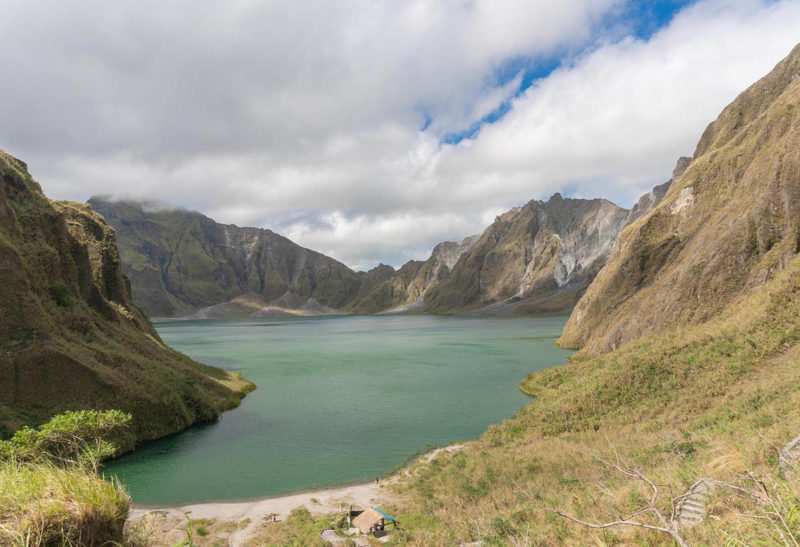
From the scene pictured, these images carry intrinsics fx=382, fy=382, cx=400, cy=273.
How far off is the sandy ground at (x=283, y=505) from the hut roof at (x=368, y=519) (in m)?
2.57

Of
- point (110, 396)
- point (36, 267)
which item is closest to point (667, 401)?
point (110, 396)

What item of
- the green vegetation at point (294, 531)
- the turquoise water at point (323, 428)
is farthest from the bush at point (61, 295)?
the green vegetation at point (294, 531)

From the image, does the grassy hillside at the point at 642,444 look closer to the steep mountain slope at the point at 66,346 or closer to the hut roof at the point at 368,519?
the hut roof at the point at 368,519

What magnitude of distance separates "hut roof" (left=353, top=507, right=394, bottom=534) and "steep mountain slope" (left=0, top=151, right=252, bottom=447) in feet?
79.1

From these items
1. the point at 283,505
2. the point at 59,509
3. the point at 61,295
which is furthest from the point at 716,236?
the point at 61,295

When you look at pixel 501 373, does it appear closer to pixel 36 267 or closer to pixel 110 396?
pixel 110 396

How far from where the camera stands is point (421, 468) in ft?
83.1

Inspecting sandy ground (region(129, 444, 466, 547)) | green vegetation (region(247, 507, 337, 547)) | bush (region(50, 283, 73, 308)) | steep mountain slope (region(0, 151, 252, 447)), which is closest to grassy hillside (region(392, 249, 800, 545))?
sandy ground (region(129, 444, 466, 547))

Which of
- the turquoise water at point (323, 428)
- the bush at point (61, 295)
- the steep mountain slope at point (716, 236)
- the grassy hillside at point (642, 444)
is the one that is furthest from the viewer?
the steep mountain slope at point (716, 236)

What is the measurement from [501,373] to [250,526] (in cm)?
4415

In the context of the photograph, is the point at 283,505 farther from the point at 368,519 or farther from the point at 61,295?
the point at 61,295

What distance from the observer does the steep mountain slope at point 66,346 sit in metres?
29.5

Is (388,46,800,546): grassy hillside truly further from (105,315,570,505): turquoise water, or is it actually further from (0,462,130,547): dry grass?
(0,462,130,547): dry grass

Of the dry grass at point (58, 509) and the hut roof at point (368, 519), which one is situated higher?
the dry grass at point (58, 509)
